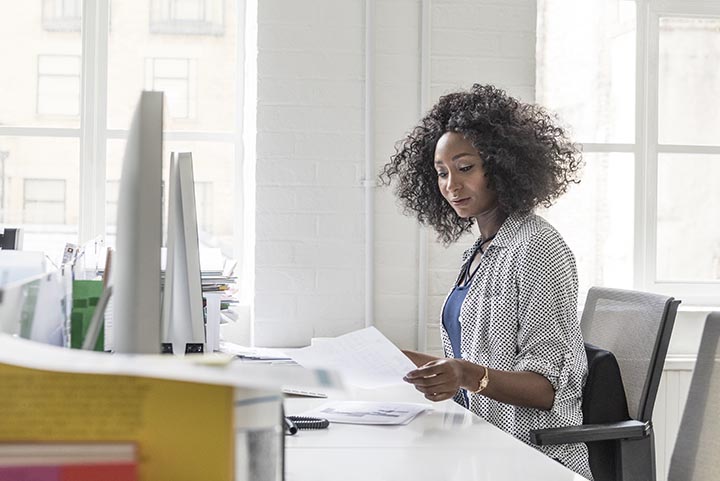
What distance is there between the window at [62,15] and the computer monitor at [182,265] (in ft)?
6.70

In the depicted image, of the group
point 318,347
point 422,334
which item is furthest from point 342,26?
point 318,347

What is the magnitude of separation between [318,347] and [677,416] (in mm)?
2010

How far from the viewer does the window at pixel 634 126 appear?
355 centimetres

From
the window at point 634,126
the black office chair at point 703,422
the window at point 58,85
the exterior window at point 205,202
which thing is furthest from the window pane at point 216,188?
the black office chair at point 703,422

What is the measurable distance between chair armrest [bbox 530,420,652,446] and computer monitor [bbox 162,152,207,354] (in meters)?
0.75

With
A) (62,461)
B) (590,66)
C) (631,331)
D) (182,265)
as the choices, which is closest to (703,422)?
(631,331)

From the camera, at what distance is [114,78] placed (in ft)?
11.2

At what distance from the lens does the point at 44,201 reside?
3379 mm

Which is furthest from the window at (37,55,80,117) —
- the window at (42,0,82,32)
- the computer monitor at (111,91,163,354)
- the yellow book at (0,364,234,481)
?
the yellow book at (0,364,234,481)

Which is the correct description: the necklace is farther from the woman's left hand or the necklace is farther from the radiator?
the radiator

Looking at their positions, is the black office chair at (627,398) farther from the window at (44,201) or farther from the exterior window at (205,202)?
the window at (44,201)

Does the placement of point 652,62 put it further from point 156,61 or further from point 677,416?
point 156,61

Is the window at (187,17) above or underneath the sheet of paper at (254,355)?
above

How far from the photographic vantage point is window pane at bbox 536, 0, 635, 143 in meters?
3.56
